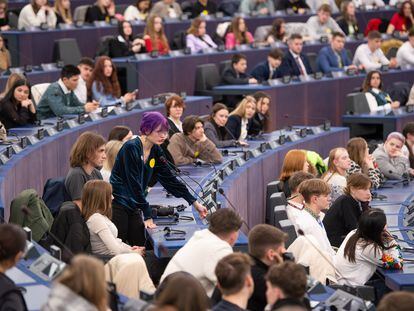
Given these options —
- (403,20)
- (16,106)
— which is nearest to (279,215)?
(16,106)

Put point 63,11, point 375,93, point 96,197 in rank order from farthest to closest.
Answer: point 63,11 → point 375,93 → point 96,197

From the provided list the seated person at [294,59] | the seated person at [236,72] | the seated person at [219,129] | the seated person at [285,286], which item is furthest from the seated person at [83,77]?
the seated person at [285,286]

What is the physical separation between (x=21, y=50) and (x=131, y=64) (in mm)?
1409

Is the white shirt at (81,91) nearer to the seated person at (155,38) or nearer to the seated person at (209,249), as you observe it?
Result: the seated person at (155,38)

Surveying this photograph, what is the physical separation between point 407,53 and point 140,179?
8.43 meters

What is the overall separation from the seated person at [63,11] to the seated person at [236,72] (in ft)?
7.32

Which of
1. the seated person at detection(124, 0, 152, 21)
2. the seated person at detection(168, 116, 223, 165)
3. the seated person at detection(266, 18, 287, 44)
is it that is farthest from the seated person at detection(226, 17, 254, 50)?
the seated person at detection(168, 116, 223, 165)

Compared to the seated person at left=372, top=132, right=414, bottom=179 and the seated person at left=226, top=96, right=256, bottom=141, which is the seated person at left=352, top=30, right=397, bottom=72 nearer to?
the seated person at left=226, top=96, right=256, bottom=141

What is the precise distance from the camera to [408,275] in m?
6.55

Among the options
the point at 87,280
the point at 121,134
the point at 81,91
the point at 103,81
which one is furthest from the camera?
the point at 103,81

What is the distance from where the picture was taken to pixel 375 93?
43.2 feet

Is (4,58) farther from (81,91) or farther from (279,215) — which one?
(279,215)

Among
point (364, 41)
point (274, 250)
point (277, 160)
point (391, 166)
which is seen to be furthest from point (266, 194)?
point (364, 41)

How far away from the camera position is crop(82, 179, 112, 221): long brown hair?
664 centimetres
